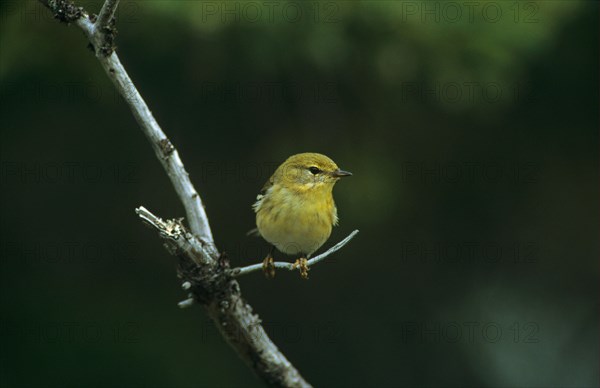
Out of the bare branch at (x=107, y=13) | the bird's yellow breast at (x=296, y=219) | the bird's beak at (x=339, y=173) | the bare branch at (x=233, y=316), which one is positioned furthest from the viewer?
the bird's beak at (x=339, y=173)

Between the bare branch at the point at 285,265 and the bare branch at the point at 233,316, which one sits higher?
the bare branch at the point at 285,265

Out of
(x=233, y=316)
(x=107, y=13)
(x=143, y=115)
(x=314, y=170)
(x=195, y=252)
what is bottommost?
(x=233, y=316)

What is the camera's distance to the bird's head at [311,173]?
381 cm

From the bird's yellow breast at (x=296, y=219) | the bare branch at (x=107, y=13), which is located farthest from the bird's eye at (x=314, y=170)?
the bare branch at (x=107, y=13)

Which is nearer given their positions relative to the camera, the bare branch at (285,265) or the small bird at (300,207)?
the bare branch at (285,265)

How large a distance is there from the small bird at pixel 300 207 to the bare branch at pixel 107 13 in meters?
1.40

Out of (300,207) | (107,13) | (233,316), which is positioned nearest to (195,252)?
(233,316)

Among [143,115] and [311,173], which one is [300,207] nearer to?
[311,173]

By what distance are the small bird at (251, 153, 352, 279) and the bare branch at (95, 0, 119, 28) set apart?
1403mm

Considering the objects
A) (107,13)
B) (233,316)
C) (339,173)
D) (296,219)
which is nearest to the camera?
(107,13)

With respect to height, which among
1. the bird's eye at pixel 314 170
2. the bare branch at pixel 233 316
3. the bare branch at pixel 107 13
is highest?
the bare branch at pixel 107 13

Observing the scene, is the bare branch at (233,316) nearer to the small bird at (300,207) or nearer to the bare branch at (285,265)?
the bare branch at (285,265)

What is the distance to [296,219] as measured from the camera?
3.64m

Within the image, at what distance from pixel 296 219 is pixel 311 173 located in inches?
12.9
